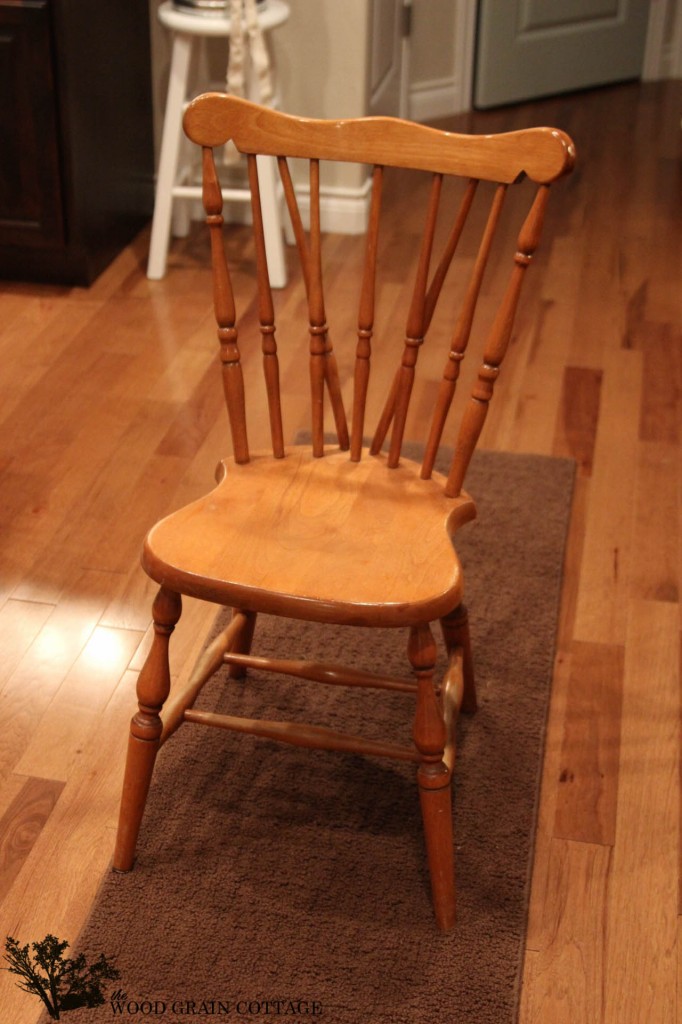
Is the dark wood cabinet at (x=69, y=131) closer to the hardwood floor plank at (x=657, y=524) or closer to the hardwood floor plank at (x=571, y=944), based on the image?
the hardwood floor plank at (x=657, y=524)

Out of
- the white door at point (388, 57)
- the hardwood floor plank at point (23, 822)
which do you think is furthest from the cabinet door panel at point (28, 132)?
the hardwood floor plank at point (23, 822)

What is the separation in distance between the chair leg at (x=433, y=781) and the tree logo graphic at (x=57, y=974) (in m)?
0.42

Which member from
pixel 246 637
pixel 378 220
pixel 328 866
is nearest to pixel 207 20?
pixel 378 220

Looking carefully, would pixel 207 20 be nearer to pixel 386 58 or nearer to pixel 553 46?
pixel 386 58

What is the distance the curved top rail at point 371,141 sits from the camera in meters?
1.51

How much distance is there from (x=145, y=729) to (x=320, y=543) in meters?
0.33

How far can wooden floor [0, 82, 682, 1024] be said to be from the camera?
1637mm

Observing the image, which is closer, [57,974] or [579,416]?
[57,974]

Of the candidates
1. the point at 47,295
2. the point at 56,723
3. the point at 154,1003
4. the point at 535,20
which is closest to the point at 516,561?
the point at 56,723

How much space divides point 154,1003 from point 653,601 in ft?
3.77

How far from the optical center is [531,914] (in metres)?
1.63

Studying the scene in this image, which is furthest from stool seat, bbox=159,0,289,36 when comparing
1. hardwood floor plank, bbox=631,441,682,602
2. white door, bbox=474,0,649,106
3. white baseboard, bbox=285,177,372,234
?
white door, bbox=474,0,649,106

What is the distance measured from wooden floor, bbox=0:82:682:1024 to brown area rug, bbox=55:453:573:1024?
0.05 metres

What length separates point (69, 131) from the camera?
3.12 meters
